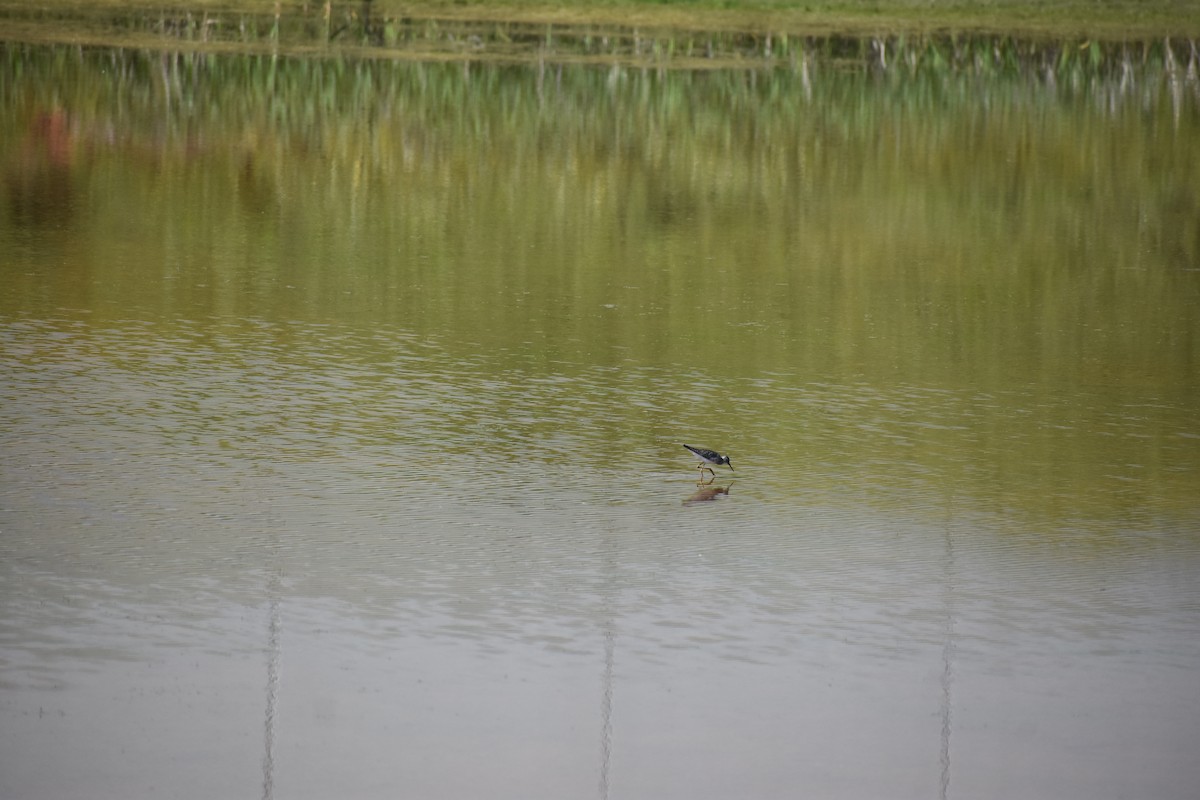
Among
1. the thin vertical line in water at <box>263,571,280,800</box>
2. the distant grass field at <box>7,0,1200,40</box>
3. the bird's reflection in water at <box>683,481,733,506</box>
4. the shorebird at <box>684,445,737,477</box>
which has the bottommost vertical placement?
the thin vertical line in water at <box>263,571,280,800</box>

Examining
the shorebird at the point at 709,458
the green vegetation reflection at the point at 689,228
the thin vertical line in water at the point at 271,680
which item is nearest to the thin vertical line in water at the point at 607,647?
the shorebird at the point at 709,458

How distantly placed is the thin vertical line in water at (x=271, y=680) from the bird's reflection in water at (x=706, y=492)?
149 cm

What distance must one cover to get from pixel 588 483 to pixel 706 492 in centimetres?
40

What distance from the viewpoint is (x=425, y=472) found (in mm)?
6527

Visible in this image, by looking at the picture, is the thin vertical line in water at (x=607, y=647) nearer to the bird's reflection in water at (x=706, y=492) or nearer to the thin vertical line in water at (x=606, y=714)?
the thin vertical line in water at (x=606, y=714)

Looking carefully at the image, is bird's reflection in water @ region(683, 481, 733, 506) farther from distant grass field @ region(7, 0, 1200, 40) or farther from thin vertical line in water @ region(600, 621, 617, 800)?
distant grass field @ region(7, 0, 1200, 40)

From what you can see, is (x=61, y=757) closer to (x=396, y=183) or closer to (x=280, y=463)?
(x=280, y=463)

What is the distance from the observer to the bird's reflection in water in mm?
6324

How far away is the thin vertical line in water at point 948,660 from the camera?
4.50 metres

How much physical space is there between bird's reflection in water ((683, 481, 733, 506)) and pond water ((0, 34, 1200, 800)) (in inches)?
0.7

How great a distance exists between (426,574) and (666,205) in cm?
736

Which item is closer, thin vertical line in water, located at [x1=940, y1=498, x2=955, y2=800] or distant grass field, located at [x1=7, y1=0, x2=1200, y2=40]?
thin vertical line in water, located at [x1=940, y1=498, x2=955, y2=800]

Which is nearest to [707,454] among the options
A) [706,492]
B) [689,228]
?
[706,492]

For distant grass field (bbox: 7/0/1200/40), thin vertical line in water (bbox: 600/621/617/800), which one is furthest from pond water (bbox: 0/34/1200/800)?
distant grass field (bbox: 7/0/1200/40)
